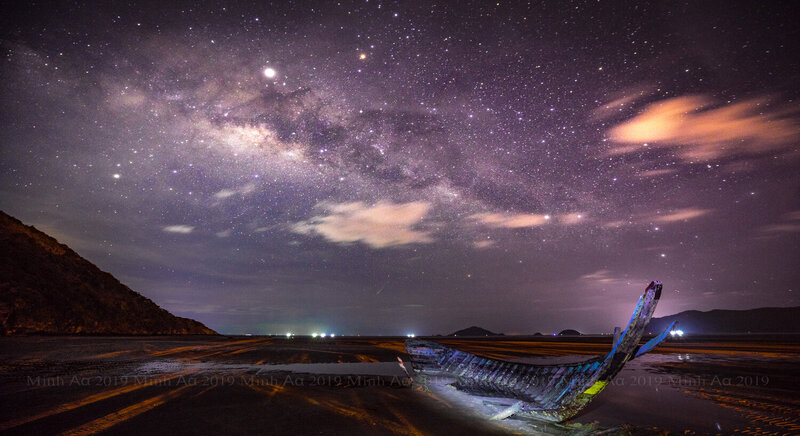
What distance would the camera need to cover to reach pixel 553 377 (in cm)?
852

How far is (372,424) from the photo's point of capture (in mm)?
6879

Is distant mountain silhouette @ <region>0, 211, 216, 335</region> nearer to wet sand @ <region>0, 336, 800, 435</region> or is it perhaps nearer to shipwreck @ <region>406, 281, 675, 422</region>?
wet sand @ <region>0, 336, 800, 435</region>

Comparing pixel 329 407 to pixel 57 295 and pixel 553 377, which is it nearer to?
pixel 553 377

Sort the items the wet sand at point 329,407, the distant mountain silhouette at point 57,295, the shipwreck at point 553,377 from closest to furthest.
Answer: the shipwreck at point 553,377 < the wet sand at point 329,407 < the distant mountain silhouette at point 57,295

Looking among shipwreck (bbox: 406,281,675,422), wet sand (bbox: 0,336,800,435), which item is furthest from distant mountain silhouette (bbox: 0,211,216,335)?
Result: shipwreck (bbox: 406,281,675,422)

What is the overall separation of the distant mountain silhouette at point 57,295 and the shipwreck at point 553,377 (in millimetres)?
63619

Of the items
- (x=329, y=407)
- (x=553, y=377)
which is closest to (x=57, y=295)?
(x=329, y=407)

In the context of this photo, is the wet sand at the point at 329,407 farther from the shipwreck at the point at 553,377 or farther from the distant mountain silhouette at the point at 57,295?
the distant mountain silhouette at the point at 57,295

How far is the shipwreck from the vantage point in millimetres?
6320

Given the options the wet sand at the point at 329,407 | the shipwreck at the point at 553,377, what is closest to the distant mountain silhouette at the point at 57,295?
the wet sand at the point at 329,407

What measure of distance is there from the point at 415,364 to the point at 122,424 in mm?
12196

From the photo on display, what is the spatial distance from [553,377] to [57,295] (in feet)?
284

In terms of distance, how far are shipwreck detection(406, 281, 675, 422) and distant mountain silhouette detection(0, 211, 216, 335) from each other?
6362 centimetres

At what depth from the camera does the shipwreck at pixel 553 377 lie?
632 centimetres
